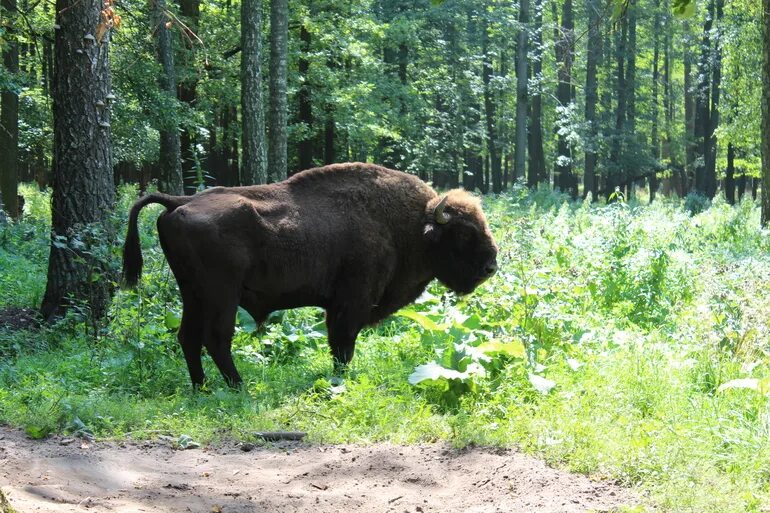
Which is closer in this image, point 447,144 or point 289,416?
point 289,416

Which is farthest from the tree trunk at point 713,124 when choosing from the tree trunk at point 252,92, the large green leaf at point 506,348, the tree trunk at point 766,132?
the large green leaf at point 506,348

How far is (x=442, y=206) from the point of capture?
8828 millimetres

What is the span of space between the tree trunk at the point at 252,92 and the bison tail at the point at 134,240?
7863mm

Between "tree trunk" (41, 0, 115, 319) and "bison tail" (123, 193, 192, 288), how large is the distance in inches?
86.4

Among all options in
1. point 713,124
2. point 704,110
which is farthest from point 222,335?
point 713,124

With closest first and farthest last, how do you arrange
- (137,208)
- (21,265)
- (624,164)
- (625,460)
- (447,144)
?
(625,460) → (137,208) → (21,265) → (447,144) → (624,164)

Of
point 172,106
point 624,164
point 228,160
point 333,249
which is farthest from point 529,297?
point 624,164

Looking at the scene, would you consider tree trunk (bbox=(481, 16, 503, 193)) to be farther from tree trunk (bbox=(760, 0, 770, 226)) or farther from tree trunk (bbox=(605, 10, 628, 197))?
tree trunk (bbox=(760, 0, 770, 226))

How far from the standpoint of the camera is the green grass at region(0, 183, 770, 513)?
212 inches

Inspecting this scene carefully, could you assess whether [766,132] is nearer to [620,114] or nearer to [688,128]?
[620,114]

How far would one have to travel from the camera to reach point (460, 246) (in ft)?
29.3

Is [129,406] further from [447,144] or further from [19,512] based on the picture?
[447,144]

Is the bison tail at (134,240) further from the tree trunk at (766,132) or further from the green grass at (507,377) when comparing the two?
the tree trunk at (766,132)

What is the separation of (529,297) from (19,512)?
16.8 feet
